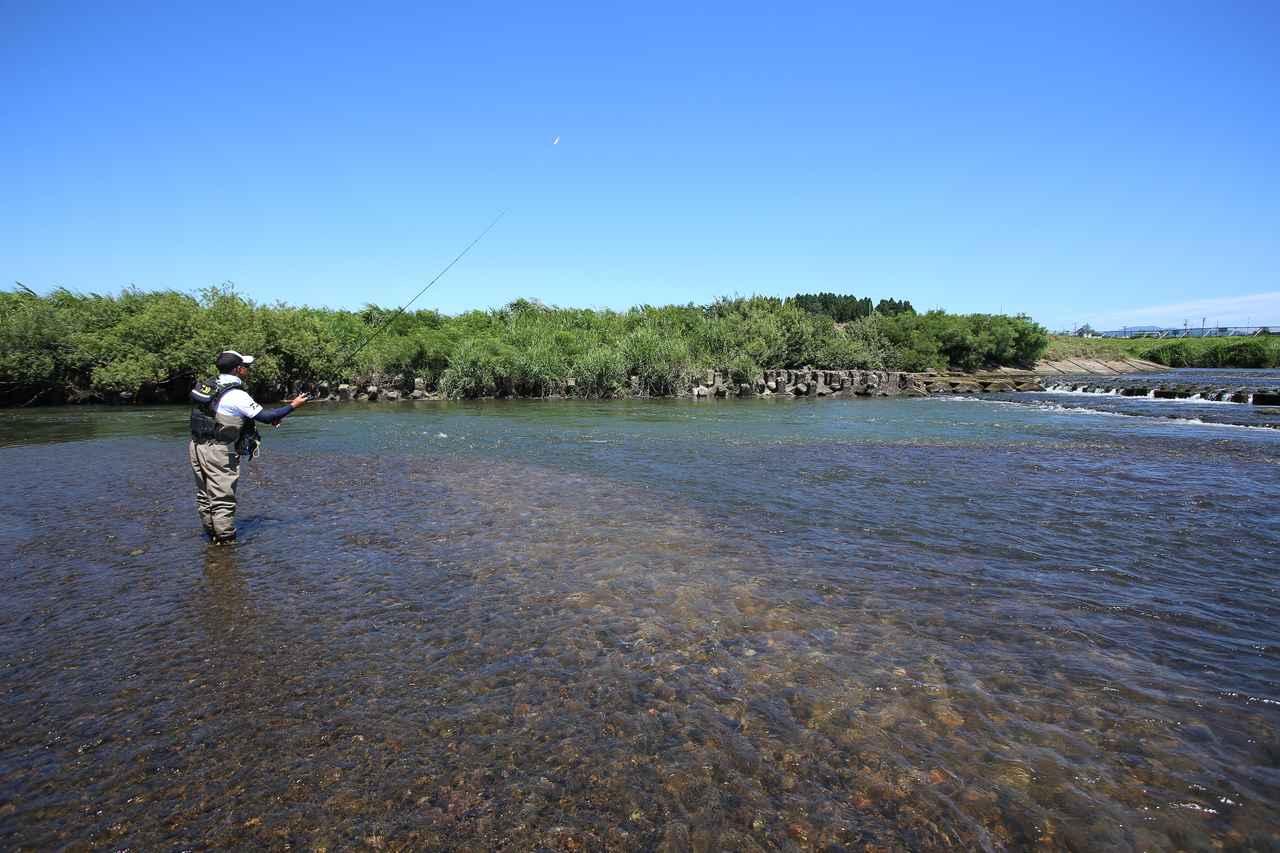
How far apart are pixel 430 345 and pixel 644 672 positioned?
47.6 metres

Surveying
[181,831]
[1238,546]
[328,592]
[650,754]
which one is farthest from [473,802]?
[1238,546]

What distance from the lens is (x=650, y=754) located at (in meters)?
5.09

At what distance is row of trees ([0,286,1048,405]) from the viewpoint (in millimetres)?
39906

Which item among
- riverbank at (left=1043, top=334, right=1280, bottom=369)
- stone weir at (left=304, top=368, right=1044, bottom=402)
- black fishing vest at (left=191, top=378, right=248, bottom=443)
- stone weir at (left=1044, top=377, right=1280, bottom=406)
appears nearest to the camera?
black fishing vest at (left=191, top=378, right=248, bottom=443)

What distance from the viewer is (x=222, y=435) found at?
10.1m

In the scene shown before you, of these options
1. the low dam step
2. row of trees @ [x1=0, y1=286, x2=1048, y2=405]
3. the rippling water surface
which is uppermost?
row of trees @ [x1=0, y1=286, x2=1048, y2=405]

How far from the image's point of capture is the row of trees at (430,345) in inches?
1571

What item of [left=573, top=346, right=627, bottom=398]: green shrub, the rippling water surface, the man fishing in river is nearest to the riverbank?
[left=573, top=346, right=627, bottom=398]: green shrub

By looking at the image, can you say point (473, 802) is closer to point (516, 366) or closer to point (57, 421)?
point (57, 421)

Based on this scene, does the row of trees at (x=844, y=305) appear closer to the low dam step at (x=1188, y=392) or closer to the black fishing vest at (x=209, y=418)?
the low dam step at (x=1188, y=392)

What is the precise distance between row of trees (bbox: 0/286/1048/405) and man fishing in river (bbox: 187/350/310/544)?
35011 millimetres

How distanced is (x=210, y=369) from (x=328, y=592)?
40.6 m

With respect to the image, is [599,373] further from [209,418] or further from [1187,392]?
[209,418]

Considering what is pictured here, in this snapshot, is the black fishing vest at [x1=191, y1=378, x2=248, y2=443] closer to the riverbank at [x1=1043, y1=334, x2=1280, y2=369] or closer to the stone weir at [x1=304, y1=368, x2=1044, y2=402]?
the stone weir at [x1=304, y1=368, x2=1044, y2=402]
